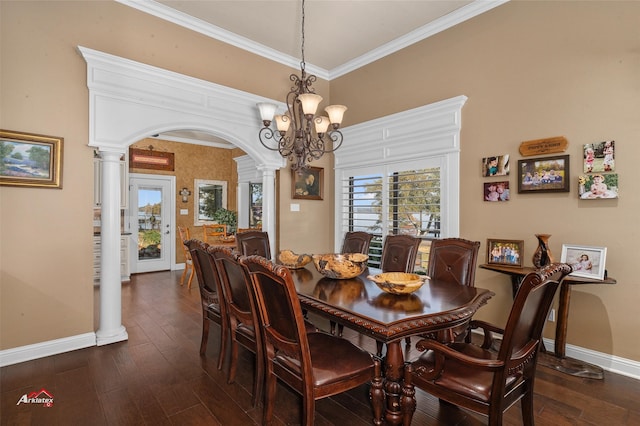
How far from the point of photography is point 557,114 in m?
2.92

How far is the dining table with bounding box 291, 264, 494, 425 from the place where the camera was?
1.61 metres

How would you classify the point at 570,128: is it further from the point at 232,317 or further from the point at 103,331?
the point at 103,331

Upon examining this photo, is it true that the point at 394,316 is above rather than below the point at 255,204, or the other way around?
below

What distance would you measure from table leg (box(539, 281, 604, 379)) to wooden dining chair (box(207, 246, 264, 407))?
2412mm

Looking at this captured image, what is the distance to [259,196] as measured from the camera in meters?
7.52

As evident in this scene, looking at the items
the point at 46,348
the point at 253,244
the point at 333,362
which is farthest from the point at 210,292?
the point at 46,348

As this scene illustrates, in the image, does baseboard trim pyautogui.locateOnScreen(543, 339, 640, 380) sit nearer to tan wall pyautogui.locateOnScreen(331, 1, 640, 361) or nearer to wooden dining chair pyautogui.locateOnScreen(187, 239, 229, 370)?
tan wall pyautogui.locateOnScreen(331, 1, 640, 361)

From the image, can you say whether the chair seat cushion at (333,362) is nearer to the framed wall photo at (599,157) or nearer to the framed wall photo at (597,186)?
the framed wall photo at (597,186)

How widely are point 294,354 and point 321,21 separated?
367cm

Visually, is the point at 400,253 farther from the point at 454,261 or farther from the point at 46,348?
the point at 46,348

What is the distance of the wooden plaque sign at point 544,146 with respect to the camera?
9.45 feet

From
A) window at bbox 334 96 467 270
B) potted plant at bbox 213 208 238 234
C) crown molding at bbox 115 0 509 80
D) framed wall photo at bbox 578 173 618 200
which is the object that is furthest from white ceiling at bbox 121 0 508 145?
potted plant at bbox 213 208 238 234

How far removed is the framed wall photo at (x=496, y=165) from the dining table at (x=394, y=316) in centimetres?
162

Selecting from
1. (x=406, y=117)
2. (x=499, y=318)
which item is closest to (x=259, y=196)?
A: (x=406, y=117)
